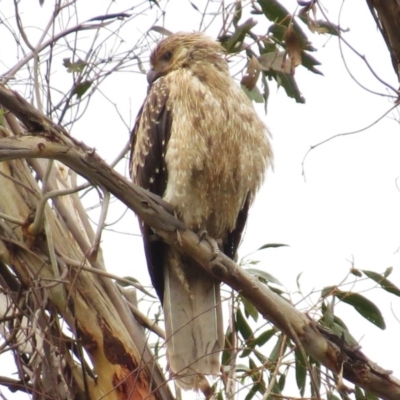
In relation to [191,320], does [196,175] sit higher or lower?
higher

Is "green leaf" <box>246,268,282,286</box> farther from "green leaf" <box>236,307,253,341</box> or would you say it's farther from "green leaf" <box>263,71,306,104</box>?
"green leaf" <box>263,71,306,104</box>

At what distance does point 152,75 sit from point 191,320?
4.68 feet

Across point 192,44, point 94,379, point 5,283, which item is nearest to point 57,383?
point 94,379

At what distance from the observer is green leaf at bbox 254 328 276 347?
12.6ft

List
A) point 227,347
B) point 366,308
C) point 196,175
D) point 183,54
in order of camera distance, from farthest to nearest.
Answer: point 183,54, point 227,347, point 196,175, point 366,308

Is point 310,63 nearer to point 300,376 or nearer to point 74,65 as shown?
point 74,65

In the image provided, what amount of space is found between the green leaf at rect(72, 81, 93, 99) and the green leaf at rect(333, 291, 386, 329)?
5.36 feet

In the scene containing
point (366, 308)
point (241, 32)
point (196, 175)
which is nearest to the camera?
point (241, 32)

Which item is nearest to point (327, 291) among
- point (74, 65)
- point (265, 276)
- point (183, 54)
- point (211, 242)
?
point (265, 276)

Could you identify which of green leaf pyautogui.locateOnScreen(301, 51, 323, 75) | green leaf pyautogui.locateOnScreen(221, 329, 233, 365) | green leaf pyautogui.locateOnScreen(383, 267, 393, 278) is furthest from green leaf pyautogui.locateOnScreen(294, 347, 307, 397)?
green leaf pyautogui.locateOnScreen(301, 51, 323, 75)

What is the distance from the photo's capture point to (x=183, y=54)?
4250mm

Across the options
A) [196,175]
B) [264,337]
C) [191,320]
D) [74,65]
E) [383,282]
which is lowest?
[383,282]

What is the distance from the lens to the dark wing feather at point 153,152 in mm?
3814

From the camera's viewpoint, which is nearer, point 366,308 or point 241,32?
point 241,32
